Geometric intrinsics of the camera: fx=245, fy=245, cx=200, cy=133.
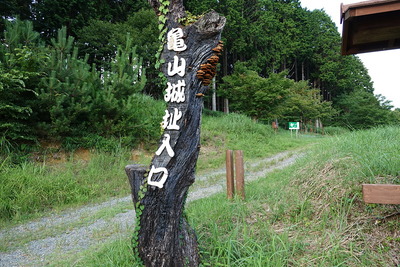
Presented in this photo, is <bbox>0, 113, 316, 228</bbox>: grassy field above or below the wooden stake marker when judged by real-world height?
below

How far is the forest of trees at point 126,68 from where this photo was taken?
5809 mm

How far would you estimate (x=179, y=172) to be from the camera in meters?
2.10

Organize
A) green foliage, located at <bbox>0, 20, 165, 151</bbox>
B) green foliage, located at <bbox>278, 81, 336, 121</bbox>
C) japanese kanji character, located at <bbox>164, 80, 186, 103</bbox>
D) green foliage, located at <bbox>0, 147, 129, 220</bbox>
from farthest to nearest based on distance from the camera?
1. green foliage, located at <bbox>278, 81, 336, 121</bbox>
2. green foliage, located at <bbox>0, 20, 165, 151</bbox>
3. green foliage, located at <bbox>0, 147, 129, 220</bbox>
4. japanese kanji character, located at <bbox>164, 80, 186, 103</bbox>

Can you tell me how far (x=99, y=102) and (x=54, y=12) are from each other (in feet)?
29.8

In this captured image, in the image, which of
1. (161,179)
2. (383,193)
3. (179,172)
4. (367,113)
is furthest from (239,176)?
(367,113)

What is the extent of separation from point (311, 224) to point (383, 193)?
1.06 meters

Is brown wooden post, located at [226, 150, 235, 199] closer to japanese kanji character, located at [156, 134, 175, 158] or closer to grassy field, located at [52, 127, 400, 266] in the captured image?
grassy field, located at [52, 127, 400, 266]

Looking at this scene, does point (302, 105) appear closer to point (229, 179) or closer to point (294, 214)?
point (229, 179)

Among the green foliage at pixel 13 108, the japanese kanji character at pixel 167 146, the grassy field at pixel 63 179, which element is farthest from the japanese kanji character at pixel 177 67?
the green foliage at pixel 13 108

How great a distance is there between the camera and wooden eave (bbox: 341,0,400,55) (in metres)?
2.36

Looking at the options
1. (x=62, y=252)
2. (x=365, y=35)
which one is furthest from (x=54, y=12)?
(x=365, y=35)

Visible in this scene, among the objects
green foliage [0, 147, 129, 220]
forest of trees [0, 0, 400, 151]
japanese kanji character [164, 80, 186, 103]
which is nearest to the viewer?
japanese kanji character [164, 80, 186, 103]

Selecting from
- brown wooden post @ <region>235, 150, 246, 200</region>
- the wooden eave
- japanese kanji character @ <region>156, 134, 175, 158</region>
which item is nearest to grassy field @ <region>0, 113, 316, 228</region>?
brown wooden post @ <region>235, 150, 246, 200</region>

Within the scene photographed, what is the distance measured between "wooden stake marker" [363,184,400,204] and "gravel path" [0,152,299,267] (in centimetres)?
280
